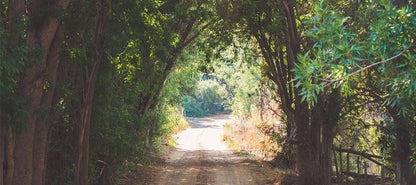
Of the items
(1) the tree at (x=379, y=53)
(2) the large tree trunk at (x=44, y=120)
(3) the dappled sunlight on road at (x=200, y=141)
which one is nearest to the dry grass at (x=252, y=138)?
(3) the dappled sunlight on road at (x=200, y=141)

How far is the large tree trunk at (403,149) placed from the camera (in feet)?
33.4

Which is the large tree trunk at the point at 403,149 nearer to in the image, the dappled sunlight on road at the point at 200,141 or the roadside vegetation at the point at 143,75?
the roadside vegetation at the point at 143,75

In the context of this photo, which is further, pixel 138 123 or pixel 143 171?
pixel 143 171

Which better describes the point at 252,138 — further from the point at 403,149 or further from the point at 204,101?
the point at 204,101

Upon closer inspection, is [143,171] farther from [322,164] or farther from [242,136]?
[242,136]

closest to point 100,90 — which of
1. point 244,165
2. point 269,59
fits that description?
point 269,59

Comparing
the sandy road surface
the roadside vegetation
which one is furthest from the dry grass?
the roadside vegetation

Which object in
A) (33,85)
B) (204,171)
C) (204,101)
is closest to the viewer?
(33,85)

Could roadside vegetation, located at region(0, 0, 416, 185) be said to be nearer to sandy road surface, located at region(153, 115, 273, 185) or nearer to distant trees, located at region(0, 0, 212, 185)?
distant trees, located at region(0, 0, 212, 185)

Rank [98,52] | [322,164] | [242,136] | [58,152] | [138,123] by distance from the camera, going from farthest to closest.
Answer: [242,136], [138,123], [322,164], [58,152], [98,52]

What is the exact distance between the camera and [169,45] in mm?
10844

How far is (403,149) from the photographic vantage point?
10969 mm

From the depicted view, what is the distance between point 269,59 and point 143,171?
20.1 ft

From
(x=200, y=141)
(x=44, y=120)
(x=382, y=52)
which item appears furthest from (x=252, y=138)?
(x=382, y=52)
